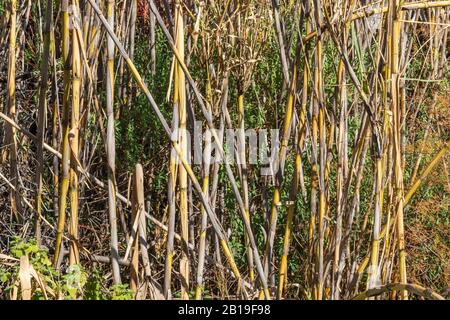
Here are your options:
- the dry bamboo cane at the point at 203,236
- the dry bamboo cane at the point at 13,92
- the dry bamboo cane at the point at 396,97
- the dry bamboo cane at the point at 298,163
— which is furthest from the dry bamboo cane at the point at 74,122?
the dry bamboo cane at the point at 396,97

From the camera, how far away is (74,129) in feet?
6.18

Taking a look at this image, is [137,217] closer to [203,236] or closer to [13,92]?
[203,236]

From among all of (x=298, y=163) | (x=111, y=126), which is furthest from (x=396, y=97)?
(x=111, y=126)

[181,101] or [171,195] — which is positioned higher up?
[181,101]

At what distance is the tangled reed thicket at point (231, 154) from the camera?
71.9 inches

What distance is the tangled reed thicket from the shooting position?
1.83 m

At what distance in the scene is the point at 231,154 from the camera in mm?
2705

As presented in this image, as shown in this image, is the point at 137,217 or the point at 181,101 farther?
the point at 137,217

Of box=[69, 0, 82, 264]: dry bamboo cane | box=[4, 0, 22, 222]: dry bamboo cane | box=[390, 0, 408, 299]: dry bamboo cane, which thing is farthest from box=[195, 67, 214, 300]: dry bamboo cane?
box=[4, 0, 22, 222]: dry bamboo cane

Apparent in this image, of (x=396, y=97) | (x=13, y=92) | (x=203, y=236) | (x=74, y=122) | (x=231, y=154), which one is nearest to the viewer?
(x=396, y=97)

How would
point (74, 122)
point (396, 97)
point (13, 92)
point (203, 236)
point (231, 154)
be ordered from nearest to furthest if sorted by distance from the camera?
point (396, 97) → point (74, 122) → point (203, 236) → point (13, 92) → point (231, 154)

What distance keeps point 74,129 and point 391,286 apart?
835 mm

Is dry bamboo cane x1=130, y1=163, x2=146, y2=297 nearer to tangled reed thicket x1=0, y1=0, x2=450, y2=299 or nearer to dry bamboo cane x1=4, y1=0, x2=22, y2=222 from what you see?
tangled reed thicket x1=0, y1=0, x2=450, y2=299
